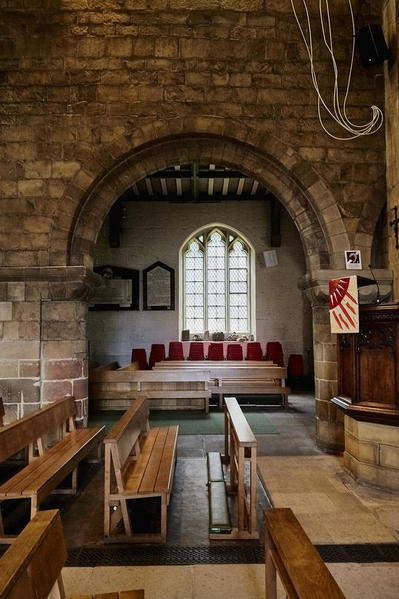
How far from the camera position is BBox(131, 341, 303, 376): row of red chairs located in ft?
31.1

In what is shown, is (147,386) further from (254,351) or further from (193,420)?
(254,351)

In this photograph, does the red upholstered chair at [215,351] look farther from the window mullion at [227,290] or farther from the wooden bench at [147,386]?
the wooden bench at [147,386]

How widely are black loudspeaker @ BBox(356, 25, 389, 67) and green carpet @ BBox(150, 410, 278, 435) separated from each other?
4.49m

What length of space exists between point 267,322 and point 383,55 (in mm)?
6386

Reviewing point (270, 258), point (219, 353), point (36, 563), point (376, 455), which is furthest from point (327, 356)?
point (270, 258)

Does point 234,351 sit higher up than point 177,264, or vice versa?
point 177,264

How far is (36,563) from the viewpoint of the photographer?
1.18 metres

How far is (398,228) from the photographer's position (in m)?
4.28

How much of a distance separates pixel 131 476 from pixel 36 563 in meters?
1.80

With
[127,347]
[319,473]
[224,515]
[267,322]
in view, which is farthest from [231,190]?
[224,515]

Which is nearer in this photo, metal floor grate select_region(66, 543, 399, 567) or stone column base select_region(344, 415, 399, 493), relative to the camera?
metal floor grate select_region(66, 543, 399, 567)

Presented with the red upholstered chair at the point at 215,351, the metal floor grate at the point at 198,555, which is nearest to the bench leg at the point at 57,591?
the metal floor grate at the point at 198,555

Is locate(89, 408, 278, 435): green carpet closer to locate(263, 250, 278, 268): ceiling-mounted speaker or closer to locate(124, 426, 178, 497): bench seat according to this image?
locate(124, 426, 178, 497): bench seat

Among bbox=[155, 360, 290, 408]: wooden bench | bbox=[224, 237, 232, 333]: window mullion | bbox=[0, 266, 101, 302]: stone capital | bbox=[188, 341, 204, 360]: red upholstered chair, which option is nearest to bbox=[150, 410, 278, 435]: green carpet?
bbox=[155, 360, 290, 408]: wooden bench
